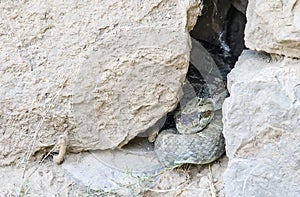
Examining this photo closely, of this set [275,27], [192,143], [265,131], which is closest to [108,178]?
[192,143]

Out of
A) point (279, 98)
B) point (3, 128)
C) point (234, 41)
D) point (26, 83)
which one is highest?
point (279, 98)

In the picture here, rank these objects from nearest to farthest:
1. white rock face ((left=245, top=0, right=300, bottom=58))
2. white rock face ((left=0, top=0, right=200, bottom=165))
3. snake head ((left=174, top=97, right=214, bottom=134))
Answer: white rock face ((left=245, top=0, right=300, bottom=58)), white rock face ((left=0, top=0, right=200, bottom=165)), snake head ((left=174, top=97, right=214, bottom=134))

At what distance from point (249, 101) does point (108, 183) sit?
643 millimetres

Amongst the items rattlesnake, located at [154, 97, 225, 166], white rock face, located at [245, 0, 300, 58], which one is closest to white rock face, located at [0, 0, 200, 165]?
rattlesnake, located at [154, 97, 225, 166]

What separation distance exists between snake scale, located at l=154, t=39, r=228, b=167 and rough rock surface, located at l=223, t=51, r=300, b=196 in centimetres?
22

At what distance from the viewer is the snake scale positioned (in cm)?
188

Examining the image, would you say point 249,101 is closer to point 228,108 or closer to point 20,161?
point 228,108

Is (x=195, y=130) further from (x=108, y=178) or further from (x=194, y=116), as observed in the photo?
(x=108, y=178)

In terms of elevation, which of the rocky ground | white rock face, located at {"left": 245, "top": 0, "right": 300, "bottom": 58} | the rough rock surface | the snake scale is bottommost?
the rocky ground

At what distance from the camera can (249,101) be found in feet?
5.29

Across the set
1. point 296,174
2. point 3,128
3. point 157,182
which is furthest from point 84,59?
point 296,174

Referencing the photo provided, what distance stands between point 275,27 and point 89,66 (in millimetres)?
671

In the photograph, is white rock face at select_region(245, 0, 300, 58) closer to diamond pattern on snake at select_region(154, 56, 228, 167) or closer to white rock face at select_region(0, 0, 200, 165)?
white rock face at select_region(0, 0, 200, 165)

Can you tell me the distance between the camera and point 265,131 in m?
1.59
